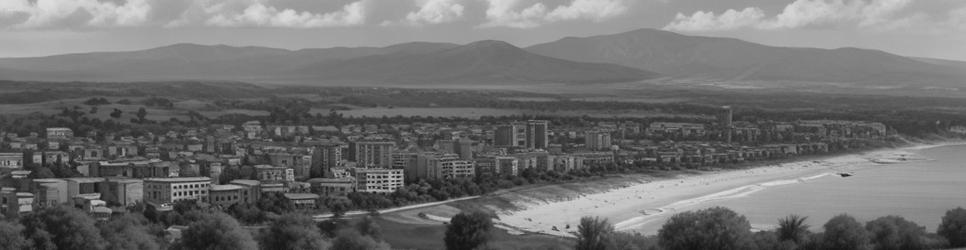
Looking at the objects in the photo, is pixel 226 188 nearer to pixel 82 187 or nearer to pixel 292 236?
pixel 82 187

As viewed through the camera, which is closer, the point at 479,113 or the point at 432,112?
the point at 479,113

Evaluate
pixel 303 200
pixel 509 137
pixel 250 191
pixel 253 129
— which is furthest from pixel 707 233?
pixel 253 129

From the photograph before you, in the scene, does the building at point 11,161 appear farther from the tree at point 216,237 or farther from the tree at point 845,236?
the tree at point 845,236

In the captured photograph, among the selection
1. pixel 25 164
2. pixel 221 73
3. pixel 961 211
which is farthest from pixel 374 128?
pixel 221 73

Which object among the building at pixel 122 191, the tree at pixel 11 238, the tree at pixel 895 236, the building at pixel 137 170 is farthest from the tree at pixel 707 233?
the building at pixel 137 170

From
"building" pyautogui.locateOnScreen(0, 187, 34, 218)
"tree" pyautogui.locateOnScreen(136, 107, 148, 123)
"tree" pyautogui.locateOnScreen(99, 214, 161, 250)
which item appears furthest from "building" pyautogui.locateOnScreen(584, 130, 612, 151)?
"tree" pyautogui.locateOnScreen(99, 214, 161, 250)

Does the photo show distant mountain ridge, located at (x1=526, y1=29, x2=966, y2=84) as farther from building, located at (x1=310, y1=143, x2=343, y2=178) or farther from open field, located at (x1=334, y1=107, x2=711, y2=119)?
building, located at (x1=310, y1=143, x2=343, y2=178)
